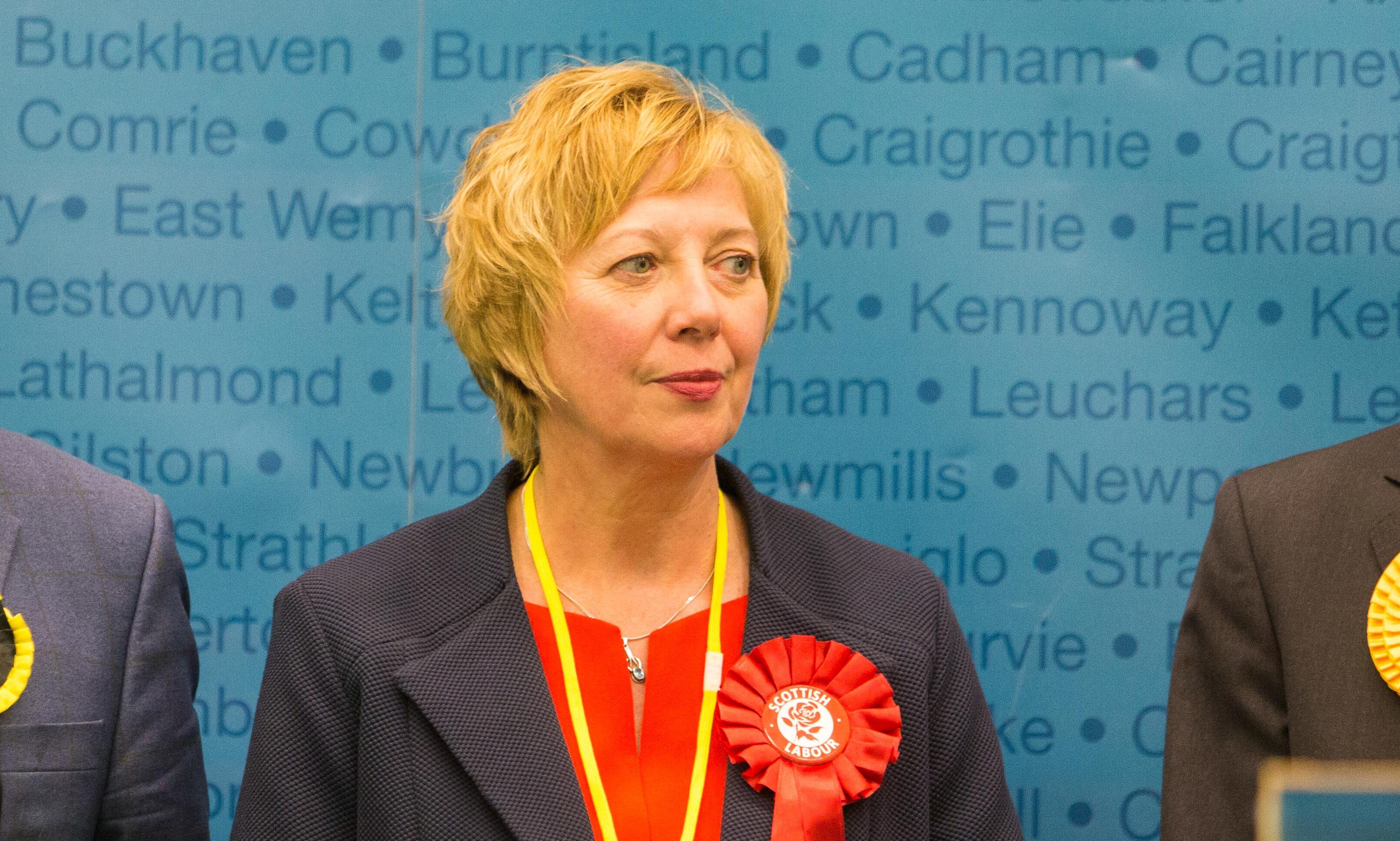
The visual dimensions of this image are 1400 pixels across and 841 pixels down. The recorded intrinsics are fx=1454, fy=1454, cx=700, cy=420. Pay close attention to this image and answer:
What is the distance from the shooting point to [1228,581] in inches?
86.7

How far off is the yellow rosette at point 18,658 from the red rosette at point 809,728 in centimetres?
94

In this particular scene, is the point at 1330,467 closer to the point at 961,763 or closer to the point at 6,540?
the point at 961,763

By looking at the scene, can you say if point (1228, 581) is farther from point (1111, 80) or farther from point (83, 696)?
point (83, 696)

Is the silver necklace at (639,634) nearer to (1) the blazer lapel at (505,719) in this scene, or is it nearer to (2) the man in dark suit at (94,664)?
(1) the blazer lapel at (505,719)

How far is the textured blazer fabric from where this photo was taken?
1.84 meters

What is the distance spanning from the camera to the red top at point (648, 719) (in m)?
1.85

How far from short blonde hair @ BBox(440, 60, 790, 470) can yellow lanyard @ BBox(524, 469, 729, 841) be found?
0.22 meters

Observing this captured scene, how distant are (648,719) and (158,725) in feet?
2.38

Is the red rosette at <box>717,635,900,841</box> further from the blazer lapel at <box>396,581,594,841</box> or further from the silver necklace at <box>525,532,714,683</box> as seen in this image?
the blazer lapel at <box>396,581,594,841</box>

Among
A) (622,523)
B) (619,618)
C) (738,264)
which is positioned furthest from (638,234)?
(619,618)

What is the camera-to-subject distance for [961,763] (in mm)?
1991

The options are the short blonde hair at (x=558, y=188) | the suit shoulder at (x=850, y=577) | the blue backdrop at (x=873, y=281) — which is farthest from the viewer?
the blue backdrop at (x=873, y=281)

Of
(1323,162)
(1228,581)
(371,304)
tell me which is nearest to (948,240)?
(1323,162)

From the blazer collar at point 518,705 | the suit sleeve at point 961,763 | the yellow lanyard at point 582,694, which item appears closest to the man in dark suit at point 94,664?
the blazer collar at point 518,705
